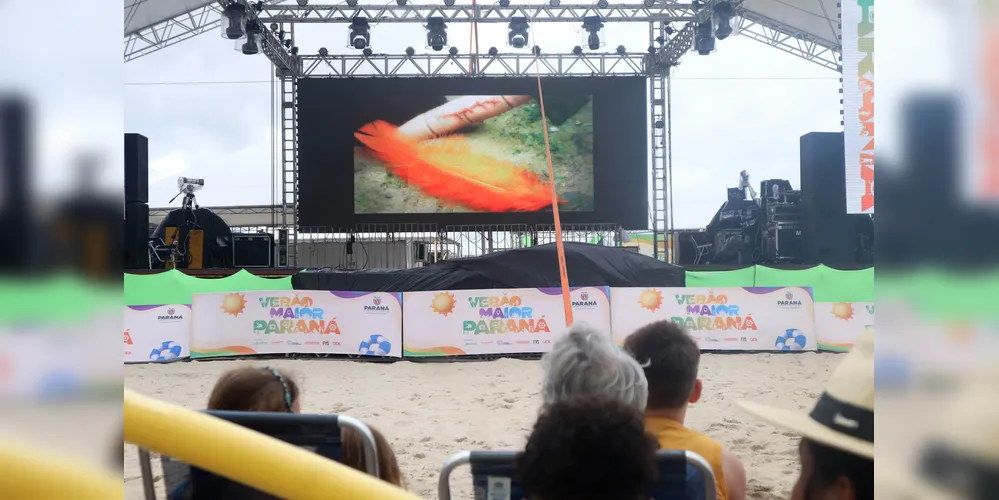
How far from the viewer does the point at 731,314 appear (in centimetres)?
752

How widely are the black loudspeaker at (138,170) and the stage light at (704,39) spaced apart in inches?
364

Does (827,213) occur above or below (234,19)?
→ below

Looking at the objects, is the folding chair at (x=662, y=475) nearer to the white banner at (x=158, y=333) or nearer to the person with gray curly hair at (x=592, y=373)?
the person with gray curly hair at (x=592, y=373)

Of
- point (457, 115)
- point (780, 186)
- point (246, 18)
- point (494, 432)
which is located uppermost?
point (246, 18)

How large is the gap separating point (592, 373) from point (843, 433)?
600mm

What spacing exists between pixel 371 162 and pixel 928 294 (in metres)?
13.0

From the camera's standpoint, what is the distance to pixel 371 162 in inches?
509

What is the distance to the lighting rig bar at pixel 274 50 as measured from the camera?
10.8 meters

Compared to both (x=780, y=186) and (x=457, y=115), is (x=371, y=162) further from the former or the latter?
(x=780, y=186)

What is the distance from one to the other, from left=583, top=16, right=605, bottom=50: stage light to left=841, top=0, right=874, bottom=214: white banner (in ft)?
14.5

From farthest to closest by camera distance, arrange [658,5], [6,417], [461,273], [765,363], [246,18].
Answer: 1. [658,5]
2. [246,18]
3. [461,273]
4. [765,363]
5. [6,417]

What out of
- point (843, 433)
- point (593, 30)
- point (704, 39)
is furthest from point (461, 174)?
point (843, 433)

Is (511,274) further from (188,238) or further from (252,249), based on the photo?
(252,249)

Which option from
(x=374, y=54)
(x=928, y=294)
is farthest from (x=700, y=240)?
(x=928, y=294)
